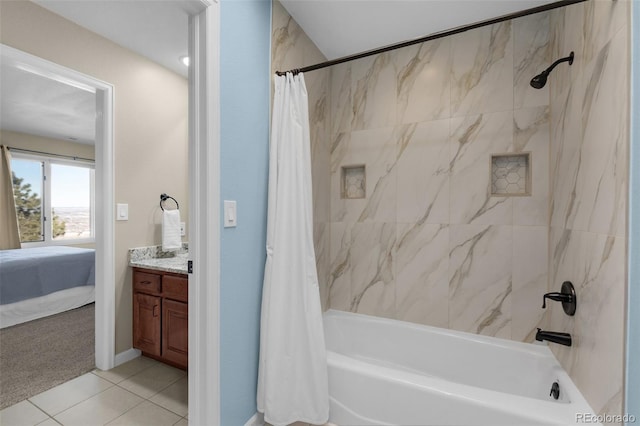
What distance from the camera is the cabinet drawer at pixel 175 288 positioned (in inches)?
80.1

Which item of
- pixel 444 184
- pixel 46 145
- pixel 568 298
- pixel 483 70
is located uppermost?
pixel 46 145

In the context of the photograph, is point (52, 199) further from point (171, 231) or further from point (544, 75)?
point (544, 75)

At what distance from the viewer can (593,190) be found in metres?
1.21

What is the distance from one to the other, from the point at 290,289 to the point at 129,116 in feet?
6.65

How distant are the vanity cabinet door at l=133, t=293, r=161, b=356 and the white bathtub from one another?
4.32 feet

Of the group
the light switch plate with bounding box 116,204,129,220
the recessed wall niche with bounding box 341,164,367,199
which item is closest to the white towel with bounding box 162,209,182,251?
the light switch plate with bounding box 116,204,129,220

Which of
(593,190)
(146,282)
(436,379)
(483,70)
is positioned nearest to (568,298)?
(593,190)

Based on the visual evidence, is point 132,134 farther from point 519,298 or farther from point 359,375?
point 519,298

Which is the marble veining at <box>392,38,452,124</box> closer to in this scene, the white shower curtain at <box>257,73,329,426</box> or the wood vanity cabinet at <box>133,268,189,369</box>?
the white shower curtain at <box>257,73,329,426</box>

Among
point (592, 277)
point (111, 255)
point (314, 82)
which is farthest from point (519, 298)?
point (111, 255)

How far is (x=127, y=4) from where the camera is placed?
5.98ft

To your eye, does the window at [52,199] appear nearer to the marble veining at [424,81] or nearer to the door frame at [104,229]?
the door frame at [104,229]

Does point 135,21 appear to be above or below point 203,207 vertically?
above

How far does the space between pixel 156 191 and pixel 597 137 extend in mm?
2991
